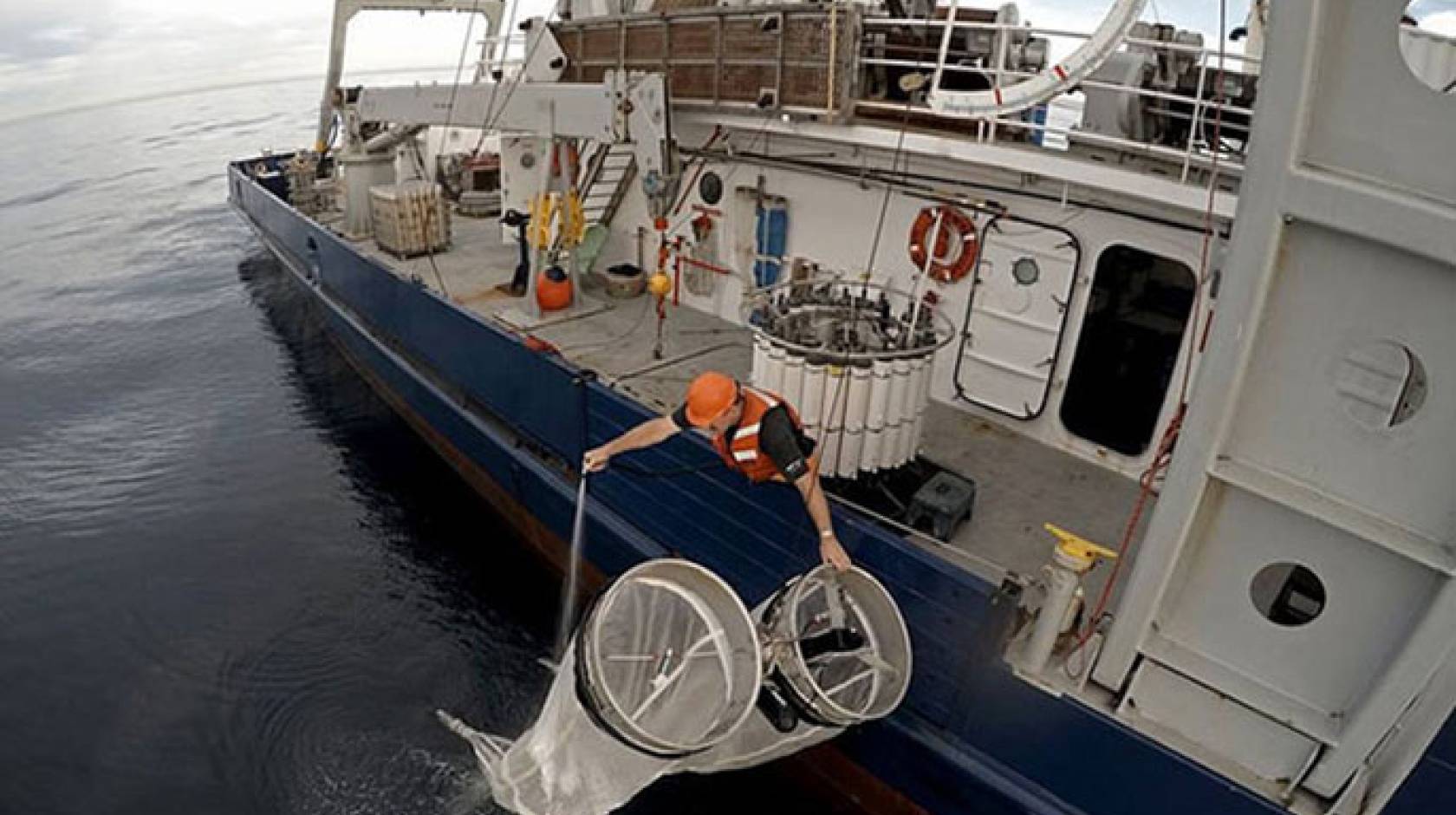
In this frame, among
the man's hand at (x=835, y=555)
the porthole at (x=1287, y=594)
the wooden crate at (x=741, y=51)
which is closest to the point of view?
the porthole at (x=1287, y=594)

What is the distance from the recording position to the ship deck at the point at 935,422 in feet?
17.6

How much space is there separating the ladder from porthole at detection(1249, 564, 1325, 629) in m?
→ 6.83

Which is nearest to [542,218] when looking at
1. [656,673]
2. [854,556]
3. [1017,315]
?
Result: [1017,315]

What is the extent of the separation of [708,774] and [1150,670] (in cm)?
331

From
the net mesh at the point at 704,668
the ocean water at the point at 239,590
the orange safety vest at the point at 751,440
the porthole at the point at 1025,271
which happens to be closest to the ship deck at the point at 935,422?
the net mesh at the point at 704,668

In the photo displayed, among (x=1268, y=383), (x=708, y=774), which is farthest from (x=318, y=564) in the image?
(x=1268, y=383)

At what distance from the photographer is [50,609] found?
7.68 m

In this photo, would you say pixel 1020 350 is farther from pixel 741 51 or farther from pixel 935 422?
pixel 741 51

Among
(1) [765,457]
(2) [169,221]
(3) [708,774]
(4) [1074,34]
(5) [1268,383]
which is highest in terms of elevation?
(4) [1074,34]

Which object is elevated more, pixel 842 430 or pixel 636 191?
pixel 636 191

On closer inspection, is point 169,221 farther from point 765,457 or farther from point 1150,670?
point 1150,670

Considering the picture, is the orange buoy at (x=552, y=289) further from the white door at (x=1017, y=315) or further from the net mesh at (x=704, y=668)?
the net mesh at (x=704, y=668)

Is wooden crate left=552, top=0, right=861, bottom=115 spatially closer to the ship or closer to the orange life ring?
the ship

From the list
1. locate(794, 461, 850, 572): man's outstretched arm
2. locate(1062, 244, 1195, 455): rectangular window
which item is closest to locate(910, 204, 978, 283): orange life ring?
locate(1062, 244, 1195, 455): rectangular window
